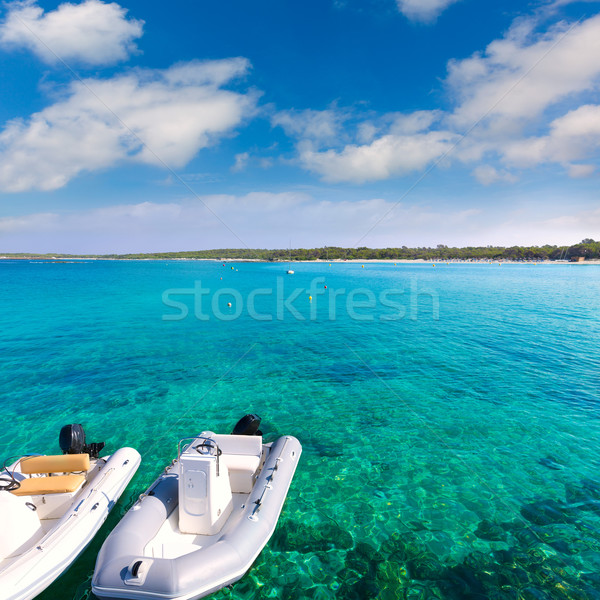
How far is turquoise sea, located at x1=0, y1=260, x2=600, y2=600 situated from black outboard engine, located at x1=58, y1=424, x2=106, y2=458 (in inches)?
49.5

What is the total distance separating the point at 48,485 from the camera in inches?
227

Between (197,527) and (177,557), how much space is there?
732mm

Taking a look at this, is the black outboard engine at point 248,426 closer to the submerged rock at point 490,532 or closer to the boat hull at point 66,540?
the boat hull at point 66,540

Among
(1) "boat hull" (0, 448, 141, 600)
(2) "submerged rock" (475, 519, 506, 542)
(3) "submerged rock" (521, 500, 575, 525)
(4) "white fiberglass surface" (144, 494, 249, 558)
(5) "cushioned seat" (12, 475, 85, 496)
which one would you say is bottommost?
(2) "submerged rock" (475, 519, 506, 542)

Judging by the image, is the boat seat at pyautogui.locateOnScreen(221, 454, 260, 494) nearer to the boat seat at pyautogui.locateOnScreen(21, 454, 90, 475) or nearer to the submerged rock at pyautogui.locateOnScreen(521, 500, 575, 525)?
the boat seat at pyautogui.locateOnScreen(21, 454, 90, 475)

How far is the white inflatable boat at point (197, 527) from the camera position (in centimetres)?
432

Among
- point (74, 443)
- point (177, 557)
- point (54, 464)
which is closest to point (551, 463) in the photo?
point (177, 557)

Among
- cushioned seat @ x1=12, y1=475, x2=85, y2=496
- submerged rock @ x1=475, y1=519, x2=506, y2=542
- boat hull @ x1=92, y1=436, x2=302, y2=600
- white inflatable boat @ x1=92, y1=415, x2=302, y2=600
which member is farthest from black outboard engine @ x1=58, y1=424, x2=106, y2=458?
submerged rock @ x1=475, y1=519, x2=506, y2=542

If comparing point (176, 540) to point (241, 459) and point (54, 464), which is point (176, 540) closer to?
point (241, 459)

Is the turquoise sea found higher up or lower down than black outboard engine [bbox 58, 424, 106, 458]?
lower down

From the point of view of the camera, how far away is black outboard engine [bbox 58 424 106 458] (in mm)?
7430

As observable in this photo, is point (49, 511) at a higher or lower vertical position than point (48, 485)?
A: lower

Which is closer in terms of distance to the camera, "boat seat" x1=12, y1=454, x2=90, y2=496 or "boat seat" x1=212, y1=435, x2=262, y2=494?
"boat seat" x1=12, y1=454, x2=90, y2=496

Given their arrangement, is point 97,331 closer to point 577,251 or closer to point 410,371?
point 410,371
